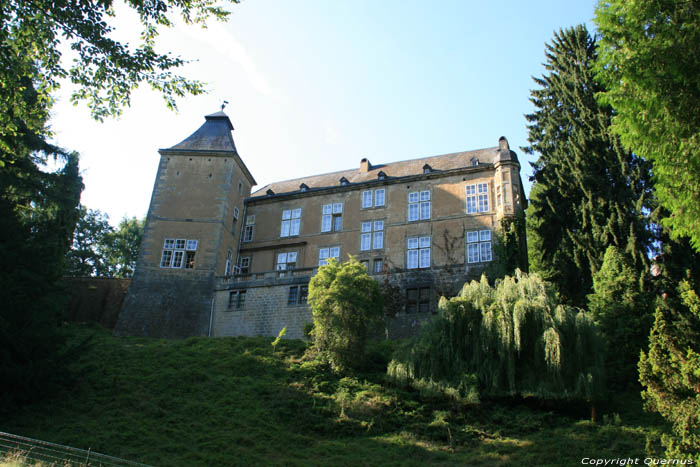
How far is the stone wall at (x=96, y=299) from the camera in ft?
103

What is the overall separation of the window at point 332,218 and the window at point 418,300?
289 inches

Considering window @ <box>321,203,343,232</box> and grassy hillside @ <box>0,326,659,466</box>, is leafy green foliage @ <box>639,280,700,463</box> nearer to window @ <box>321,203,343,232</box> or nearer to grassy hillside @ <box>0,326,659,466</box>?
grassy hillside @ <box>0,326,659,466</box>

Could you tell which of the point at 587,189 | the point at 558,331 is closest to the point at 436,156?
the point at 587,189

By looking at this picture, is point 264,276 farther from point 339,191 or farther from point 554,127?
point 554,127

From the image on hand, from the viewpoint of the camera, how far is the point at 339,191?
115 ft

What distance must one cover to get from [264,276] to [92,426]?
14.6 m

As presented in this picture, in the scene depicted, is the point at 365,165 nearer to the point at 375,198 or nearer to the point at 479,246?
the point at 375,198

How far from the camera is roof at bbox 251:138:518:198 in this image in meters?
32.4

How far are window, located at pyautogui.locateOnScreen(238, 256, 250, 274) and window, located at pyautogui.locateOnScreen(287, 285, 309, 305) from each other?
646 centimetres

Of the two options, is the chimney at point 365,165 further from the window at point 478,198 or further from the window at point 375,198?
the window at point 478,198

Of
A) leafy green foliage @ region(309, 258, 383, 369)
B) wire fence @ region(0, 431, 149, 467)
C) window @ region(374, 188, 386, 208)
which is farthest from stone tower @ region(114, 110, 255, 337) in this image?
wire fence @ region(0, 431, 149, 467)

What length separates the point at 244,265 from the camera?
1385 inches

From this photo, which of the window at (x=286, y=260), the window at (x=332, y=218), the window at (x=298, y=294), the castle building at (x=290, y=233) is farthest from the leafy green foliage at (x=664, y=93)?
the window at (x=286, y=260)

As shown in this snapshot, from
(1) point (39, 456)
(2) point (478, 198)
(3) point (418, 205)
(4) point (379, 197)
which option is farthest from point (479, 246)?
(1) point (39, 456)
